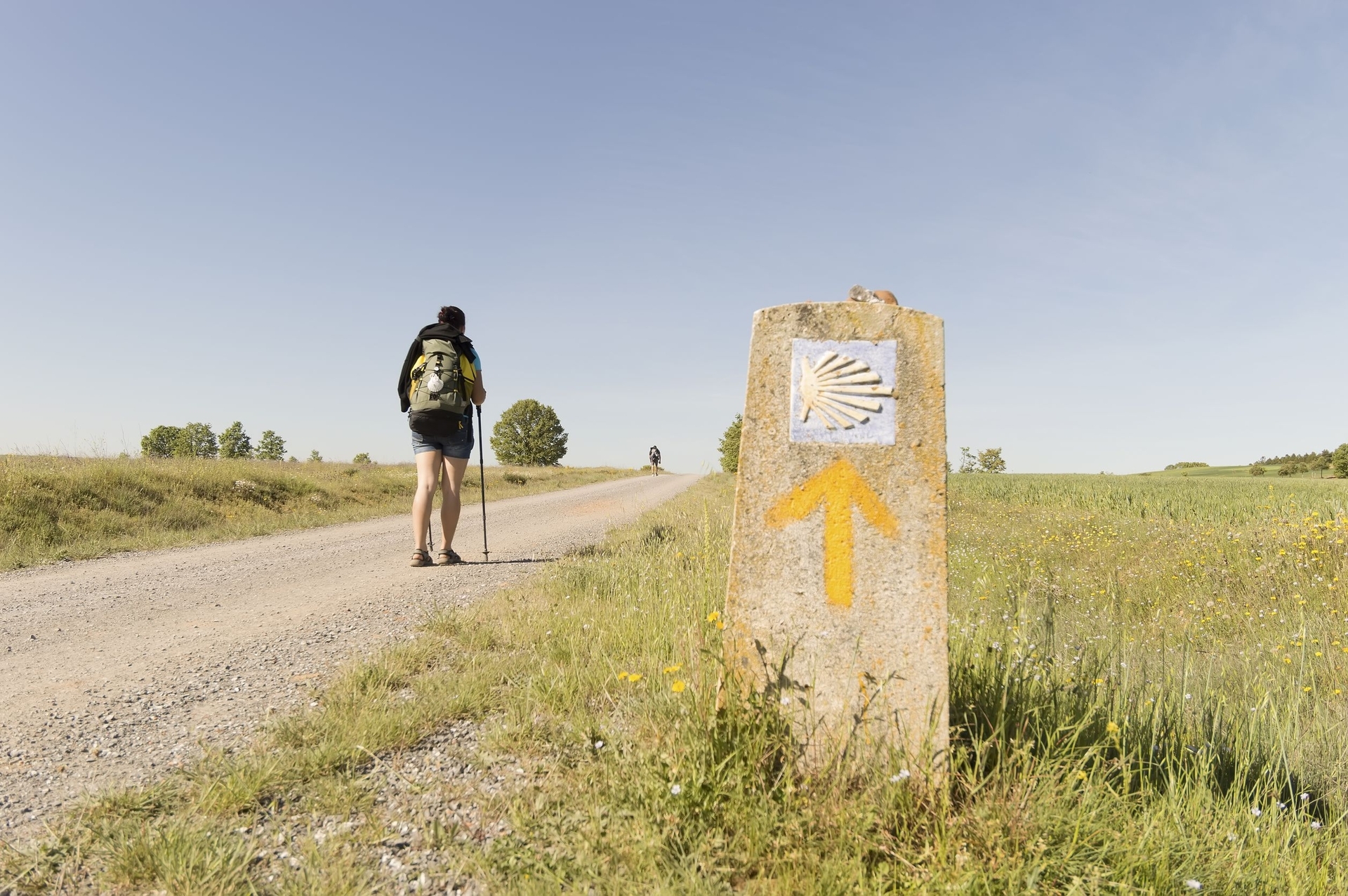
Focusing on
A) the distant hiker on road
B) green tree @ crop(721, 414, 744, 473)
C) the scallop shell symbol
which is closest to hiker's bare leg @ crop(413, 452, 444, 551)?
the distant hiker on road

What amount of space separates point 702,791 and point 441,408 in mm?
5226

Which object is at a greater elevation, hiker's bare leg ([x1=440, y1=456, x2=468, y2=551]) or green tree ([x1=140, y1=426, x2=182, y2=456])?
green tree ([x1=140, y1=426, x2=182, y2=456])

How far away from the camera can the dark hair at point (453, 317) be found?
21.9ft

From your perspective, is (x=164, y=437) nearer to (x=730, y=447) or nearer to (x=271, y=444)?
(x=271, y=444)

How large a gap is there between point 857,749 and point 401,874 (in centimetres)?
147

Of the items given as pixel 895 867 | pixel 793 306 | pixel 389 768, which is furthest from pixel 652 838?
pixel 793 306

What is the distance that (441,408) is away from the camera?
641 cm

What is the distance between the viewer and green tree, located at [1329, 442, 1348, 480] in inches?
1811

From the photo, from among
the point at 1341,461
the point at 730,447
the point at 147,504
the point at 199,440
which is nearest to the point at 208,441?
the point at 199,440

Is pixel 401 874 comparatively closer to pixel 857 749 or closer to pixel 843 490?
pixel 857 749

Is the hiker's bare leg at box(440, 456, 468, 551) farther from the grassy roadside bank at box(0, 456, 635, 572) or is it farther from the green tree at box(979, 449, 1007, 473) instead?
the green tree at box(979, 449, 1007, 473)

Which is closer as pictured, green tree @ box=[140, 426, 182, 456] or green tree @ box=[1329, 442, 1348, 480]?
green tree @ box=[1329, 442, 1348, 480]

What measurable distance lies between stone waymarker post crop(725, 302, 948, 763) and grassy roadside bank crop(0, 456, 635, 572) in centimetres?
884

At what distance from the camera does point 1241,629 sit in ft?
19.3
